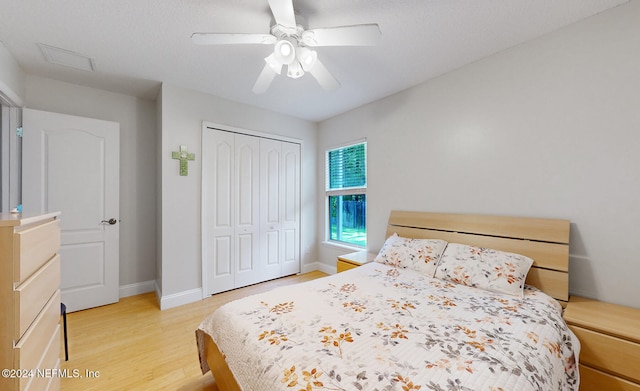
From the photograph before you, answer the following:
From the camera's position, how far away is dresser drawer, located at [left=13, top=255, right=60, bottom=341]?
95 cm

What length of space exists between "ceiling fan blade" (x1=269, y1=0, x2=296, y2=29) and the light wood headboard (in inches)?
85.6

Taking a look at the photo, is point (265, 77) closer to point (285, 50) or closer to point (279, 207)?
point (285, 50)

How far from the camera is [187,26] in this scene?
1817 mm

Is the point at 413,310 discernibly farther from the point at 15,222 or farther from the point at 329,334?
the point at 15,222

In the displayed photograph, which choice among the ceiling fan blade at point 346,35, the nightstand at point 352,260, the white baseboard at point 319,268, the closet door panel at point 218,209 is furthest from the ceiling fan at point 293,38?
the white baseboard at point 319,268

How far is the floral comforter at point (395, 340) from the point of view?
930 millimetres

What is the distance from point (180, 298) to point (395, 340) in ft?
8.63

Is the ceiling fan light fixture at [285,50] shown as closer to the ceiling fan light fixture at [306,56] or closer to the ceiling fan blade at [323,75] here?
the ceiling fan light fixture at [306,56]

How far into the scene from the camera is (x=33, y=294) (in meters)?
1.10

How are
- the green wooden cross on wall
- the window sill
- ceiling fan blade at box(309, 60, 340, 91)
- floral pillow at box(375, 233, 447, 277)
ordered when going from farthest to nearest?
the window sill → the green wooden cross on wall → floral pillow at box(375, 233, 447, 277) → ceiling fan blade at box(309, 60, 340, 91)

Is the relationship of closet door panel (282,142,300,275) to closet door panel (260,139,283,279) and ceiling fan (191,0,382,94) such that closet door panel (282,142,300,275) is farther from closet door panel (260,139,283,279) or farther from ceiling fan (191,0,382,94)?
ceiling fan (191,0,382,94)

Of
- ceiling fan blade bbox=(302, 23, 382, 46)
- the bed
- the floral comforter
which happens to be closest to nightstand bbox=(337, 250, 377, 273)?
the bed

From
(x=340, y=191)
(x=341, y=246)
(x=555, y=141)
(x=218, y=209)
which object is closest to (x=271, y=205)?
(x=218, y=209)

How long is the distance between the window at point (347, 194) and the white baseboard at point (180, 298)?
2.07 m
